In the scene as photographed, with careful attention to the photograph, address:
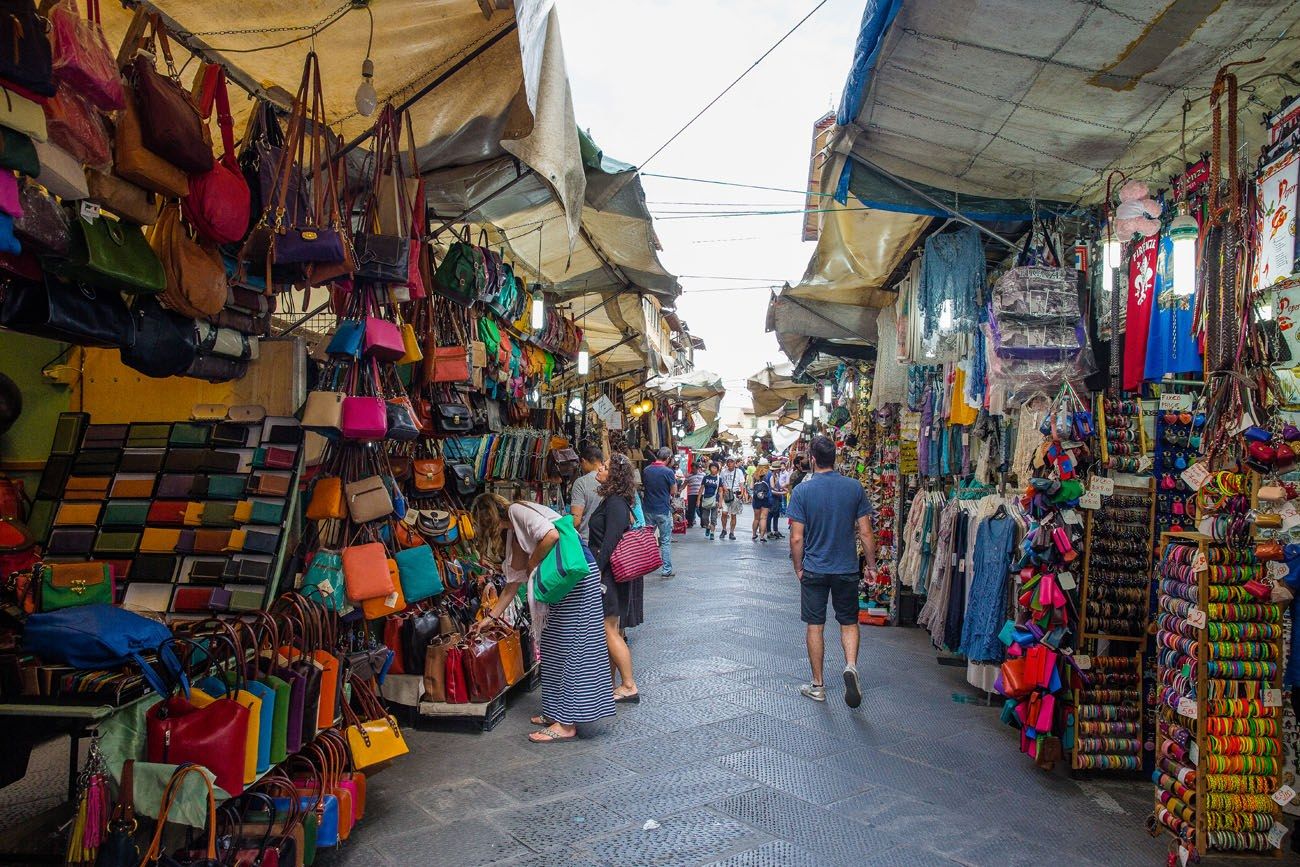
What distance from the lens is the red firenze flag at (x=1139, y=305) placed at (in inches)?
167

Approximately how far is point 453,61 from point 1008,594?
4717 mm

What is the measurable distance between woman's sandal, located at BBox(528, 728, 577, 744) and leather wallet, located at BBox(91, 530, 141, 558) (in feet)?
7.77

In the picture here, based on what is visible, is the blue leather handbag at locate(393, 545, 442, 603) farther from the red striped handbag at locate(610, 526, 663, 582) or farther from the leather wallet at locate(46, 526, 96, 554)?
the leather wallet at locate(46, 526, 96, 554)

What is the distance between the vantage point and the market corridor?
11.3ft

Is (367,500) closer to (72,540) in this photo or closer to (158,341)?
(158,341)

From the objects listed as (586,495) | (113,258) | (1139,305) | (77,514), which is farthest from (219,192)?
(1139,305)

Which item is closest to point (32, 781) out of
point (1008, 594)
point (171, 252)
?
point (171, 252)

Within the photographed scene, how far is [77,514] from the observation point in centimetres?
449

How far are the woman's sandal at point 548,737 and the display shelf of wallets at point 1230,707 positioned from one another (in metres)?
2.98

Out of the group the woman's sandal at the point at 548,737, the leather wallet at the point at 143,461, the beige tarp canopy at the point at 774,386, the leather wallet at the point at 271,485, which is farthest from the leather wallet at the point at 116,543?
the beige tarp canopy at the point at 774,386

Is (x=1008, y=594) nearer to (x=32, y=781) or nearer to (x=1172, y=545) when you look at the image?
(x=1172, y=545)

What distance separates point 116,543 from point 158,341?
6.29 ft

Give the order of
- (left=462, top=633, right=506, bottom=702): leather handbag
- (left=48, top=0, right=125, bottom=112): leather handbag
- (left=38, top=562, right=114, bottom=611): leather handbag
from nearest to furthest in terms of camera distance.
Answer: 1. (left=48, top=0, right=125, bottom=112): leather handbag
2. (left=38, top=562, right=114, bottom=611): leather handbag
3. (left=462, top=633, right=506, bottom=702): leather handbag

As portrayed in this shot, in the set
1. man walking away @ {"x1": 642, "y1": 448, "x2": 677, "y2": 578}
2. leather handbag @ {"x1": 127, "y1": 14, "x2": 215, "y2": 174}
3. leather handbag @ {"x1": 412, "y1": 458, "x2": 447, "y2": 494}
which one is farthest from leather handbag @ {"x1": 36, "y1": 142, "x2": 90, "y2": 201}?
man walking away @ {"x1": 642, "y1": 448, "x2": 677, "y2": 578}
